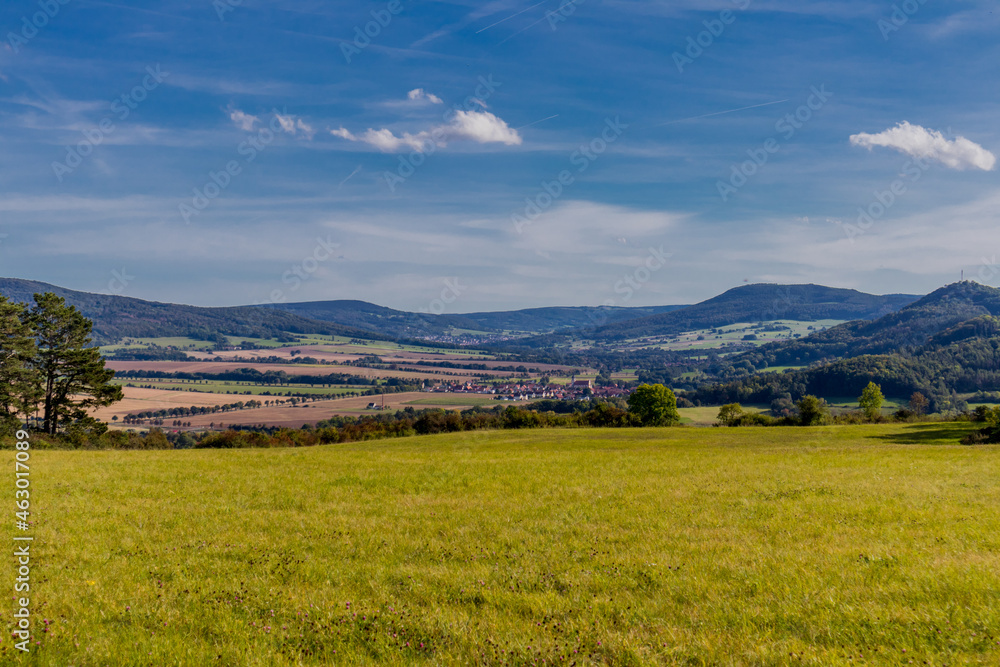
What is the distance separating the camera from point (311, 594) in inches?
383

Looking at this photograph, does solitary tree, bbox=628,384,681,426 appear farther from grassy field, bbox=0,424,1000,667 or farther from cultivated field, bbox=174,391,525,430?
cultivated field, bbox=174,391,525,430

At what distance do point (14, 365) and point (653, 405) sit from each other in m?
81.8

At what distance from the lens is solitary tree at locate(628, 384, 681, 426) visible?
89.4 metres

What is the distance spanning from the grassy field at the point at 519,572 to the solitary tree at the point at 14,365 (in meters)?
43.1

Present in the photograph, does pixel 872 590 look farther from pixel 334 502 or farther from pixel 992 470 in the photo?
pixel 992 470

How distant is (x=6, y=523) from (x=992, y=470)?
35.1 metres

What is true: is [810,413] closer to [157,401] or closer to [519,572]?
[519,572]

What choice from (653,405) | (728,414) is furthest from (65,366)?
(728,414)

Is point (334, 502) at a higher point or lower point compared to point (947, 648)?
lower

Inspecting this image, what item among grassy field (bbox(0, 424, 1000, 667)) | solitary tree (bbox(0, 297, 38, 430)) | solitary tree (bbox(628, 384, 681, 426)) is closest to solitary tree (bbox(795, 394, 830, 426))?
solitary tree (bbox(628, 384, 681, 426))

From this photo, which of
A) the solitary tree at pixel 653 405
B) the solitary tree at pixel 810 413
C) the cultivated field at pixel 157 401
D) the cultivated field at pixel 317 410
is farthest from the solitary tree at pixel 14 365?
the cultivated field at pixel 157 401

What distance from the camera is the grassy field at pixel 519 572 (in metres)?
7.71

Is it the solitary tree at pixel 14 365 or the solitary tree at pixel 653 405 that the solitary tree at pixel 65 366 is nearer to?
the solitary tree at pixel 14 365

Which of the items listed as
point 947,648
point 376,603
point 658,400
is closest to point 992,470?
point 947,648
